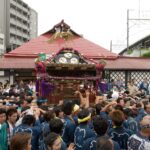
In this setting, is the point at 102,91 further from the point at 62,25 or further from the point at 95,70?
the point at 62,25

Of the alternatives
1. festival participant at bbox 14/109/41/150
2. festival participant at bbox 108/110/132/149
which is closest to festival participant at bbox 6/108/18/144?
festival participant at bbox 14/109/41/150

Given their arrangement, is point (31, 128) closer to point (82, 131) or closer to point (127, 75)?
point (82, 131)

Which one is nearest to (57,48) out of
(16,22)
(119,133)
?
(119,133)

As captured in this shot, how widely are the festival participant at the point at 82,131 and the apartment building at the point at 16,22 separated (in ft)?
215

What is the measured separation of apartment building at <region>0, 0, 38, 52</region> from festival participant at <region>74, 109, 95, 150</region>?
65.5 m

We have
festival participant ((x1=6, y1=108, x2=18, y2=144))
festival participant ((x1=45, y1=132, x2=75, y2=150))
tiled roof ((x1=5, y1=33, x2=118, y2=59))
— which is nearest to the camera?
festival participant ((x1=45, y1=132, x2=75, y2=150))

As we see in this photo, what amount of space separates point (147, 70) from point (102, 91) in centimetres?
792

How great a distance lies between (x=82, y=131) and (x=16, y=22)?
7476 centimetres

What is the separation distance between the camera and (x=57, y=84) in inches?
582

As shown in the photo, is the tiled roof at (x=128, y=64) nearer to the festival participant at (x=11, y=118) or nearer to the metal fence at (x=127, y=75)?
the metal fence at (x=127, y=75)

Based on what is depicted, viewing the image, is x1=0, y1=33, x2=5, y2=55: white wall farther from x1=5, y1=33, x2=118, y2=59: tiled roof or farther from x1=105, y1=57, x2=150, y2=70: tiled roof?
x1=105, y1=57, x2=150, y2=70: tiled roof

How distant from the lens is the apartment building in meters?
71.2

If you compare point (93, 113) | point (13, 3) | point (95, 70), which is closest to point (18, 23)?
point (13, 3)

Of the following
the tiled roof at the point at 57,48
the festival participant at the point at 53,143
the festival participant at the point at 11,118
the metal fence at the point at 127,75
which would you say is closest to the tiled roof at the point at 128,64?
the metal fence at the point at 127,75
